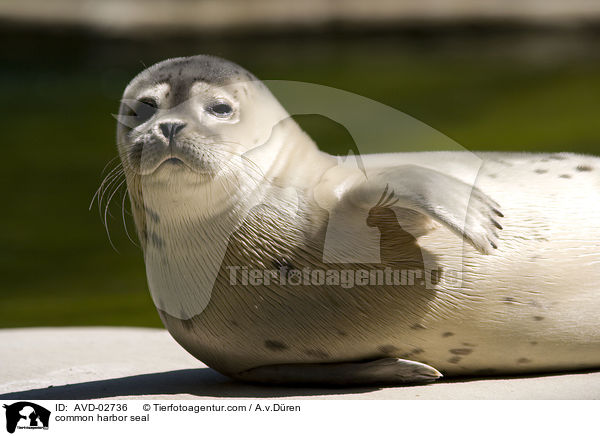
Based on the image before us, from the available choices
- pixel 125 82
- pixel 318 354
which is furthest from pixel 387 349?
pixel 125 82

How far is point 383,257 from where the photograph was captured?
9.84 feet

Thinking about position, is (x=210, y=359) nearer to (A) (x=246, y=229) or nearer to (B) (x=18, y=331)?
(A) (x=246, y=229)

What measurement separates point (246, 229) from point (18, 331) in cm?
195

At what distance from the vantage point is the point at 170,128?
2.94 m

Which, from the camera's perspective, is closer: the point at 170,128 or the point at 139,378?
the point at 170,128

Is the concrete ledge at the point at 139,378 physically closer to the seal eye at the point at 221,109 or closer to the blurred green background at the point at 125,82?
the seal eye at the point at 221,109

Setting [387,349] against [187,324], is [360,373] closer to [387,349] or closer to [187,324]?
[387,349]

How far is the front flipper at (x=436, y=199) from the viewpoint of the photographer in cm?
277

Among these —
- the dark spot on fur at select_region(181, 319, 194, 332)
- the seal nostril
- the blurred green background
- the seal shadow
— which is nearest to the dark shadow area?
the seal shadow

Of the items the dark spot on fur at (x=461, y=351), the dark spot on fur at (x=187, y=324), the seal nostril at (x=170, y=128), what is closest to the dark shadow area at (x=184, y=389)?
the dark spot on fur at (x=461, y=351)

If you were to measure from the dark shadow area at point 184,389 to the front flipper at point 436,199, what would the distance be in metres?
0.57

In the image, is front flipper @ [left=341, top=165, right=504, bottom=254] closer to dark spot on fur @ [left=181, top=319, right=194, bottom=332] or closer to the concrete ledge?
the concrete ledge

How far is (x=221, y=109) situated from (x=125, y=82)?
5.95 metres
